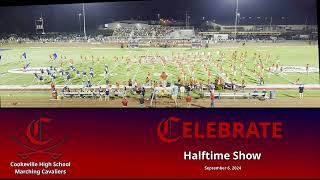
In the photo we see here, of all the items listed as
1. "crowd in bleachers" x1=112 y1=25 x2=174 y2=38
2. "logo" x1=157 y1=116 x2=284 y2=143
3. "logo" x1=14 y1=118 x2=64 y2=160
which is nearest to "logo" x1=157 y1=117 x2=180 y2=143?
"logo" x1=157 y1=116 x2=284 y2=143

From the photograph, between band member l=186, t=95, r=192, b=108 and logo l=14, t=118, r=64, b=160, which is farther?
logo l=14, t=118, r=64, b=160

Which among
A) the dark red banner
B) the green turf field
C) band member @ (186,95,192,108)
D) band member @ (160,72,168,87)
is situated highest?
the green turf field

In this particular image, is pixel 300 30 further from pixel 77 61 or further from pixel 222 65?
pixel 77 61

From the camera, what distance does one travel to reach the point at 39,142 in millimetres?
3932

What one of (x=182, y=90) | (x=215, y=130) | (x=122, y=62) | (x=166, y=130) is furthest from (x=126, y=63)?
(x=215, y=130)

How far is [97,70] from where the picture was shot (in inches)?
149

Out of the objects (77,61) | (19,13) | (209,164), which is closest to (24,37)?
(19,13)

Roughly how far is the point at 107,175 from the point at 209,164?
97cm

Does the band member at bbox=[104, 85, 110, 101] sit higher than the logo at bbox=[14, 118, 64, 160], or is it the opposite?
the band member at bbox=[104, 85, 110, 101]

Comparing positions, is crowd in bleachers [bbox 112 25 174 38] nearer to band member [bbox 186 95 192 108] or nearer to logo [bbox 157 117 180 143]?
band member [bbox 186 95 192 108]

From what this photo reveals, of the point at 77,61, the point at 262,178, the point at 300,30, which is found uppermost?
the point at 300,30

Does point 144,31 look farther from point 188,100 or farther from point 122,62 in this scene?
point 188,100

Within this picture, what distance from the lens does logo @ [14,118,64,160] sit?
12.8ft

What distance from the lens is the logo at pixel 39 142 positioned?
3904 mm
